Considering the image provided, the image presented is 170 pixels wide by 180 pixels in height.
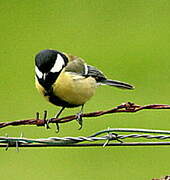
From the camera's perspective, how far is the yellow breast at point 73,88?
4.83 m

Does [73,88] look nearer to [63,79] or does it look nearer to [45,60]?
[63,79]

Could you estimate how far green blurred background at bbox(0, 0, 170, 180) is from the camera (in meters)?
6.23

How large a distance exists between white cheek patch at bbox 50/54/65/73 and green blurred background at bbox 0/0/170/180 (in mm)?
1274

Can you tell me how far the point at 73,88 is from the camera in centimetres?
491

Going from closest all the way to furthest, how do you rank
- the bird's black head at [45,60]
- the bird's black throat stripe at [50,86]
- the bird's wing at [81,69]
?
the bird's black head at [45,60] < the bird's black throat stripe at [50,86] < the bird's wing at [81,69]

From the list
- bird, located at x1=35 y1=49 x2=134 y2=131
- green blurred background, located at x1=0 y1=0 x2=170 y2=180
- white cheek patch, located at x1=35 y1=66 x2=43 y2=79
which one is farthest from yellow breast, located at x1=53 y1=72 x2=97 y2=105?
green blurred background, located at x1=0 y1=0 x2=170 y2=180

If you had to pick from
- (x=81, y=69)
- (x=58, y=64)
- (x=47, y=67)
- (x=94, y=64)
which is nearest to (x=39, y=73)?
(x=47, y=67)

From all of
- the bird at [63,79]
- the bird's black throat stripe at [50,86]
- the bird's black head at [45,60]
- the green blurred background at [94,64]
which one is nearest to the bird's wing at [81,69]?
the bird at [63,79]

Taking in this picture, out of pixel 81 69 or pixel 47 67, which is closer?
pixel 47 67

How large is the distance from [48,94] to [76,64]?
0.50 metres

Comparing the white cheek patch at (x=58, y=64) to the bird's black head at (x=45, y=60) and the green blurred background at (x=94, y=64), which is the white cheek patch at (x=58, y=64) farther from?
the green blurred background at (x=94, y=64)

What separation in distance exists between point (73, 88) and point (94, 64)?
3.41 meters

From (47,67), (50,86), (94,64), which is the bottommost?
(50,86)

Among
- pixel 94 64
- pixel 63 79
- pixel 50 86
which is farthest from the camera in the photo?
pixel 94 64
